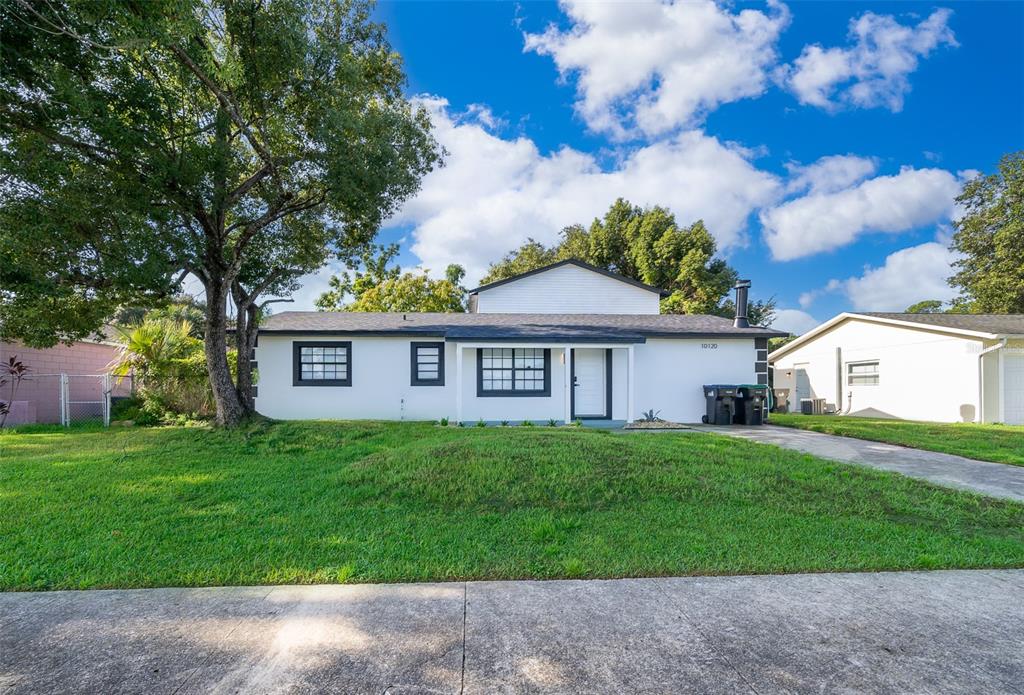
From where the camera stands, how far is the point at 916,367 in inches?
605

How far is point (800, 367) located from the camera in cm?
2005

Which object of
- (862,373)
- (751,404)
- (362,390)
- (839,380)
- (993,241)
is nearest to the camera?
(362,390)

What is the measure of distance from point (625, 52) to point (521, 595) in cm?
1100

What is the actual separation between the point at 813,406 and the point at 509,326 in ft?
41.7

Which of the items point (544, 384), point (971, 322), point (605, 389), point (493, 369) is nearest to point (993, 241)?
point (971, 322)

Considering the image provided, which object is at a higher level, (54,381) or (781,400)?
(54,381)

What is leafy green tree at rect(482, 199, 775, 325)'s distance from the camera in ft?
86.8

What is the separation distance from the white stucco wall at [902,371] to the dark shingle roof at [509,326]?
18.6 ft

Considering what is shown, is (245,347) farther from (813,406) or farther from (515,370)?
(813,406)

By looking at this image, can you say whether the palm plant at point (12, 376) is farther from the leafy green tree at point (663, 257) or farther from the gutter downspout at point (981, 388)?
the gutter downspout at point (981, 388)

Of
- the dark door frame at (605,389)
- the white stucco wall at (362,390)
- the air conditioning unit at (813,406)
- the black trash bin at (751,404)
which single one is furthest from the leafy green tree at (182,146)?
the air conditioning unit at (813,406)

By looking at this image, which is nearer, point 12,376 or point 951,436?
point 951,436

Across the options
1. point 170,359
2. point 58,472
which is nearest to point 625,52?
point 58,472

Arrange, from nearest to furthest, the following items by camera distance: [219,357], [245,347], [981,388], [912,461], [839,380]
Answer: [912,461]
[219,357]
[245,347]
[981,388]
[839,380]
